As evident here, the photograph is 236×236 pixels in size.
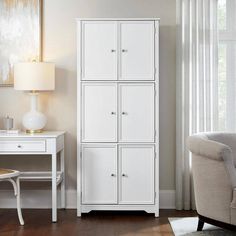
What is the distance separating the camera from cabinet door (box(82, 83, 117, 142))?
14.7ft

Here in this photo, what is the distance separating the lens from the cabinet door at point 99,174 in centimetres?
450

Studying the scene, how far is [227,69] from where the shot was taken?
4.96m

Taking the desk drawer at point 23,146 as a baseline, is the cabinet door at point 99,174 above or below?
below

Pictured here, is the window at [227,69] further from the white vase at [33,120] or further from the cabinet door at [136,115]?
the white vase at [33,120]

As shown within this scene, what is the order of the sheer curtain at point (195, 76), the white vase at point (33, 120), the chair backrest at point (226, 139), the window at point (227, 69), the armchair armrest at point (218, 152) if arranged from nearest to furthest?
the armchair armrest at point (218, 152) < the chair backrest at point (226, 139) < the white vase at point (33, 120) < the sheer curtain at point (195, 76) < the window at point (227, 69)

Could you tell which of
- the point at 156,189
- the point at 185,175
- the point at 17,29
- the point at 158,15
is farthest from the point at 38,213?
the point at 158,15

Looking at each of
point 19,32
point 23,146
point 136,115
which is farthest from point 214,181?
point 19,32

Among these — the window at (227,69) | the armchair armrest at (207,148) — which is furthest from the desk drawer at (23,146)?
the window at (227,69)

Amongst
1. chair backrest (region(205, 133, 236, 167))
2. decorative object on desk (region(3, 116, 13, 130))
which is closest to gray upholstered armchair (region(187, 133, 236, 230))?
chair backrest (region(205, 133, 236, 167))

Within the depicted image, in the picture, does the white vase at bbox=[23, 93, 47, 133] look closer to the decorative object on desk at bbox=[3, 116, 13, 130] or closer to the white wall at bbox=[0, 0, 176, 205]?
the decorative object on desk at bbox=[3, 116, 13, 130]

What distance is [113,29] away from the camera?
14.7 ft

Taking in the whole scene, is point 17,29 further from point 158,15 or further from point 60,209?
point 60,209

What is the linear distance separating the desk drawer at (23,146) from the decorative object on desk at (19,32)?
2.98ft

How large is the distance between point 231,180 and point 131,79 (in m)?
1.44
